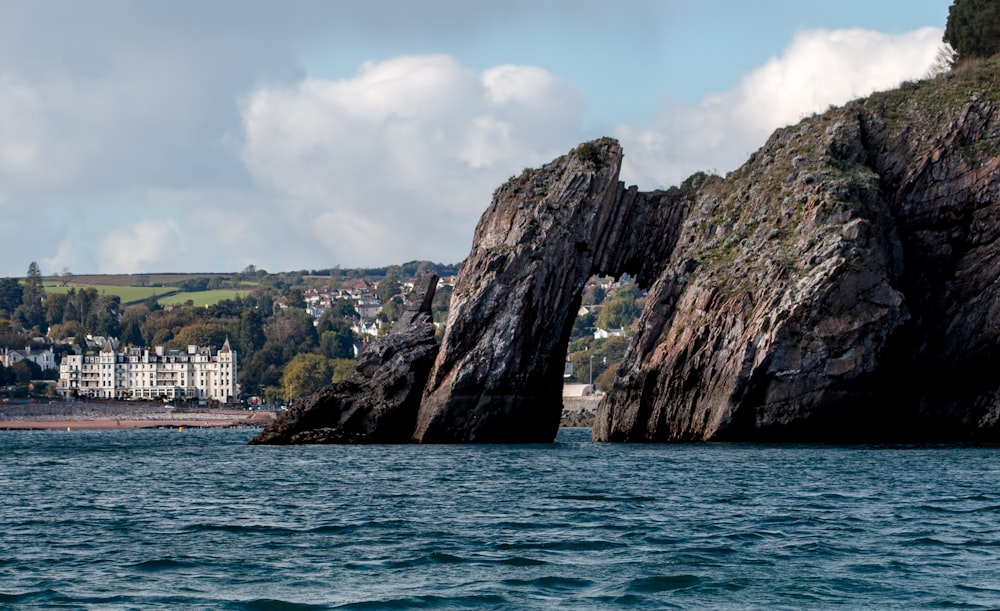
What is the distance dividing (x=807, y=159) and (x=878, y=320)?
1105cm

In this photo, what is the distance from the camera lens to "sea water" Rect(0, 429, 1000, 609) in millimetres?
21734

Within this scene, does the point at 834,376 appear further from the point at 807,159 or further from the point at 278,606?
the point at 278,606

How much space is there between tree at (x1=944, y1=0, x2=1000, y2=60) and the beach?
8579 cm

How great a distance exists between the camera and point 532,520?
31156 millimetres

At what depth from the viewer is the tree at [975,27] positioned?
81.2 metres

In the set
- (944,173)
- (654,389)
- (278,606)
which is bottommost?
(278,606)

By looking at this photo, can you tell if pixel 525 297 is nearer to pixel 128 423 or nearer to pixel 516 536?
pixel 516 536

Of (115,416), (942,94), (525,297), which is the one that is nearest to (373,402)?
(525,297)

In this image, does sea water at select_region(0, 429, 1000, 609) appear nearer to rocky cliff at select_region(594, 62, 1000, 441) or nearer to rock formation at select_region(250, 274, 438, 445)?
rocky cliff at select_region(594, 62, 1000, 441)

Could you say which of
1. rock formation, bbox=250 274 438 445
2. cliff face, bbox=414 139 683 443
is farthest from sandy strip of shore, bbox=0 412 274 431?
cliff face, bbox=414 139 683 443

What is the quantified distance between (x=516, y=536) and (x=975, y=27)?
64696 millimetres

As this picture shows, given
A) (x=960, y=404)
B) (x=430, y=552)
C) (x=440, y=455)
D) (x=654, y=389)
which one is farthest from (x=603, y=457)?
(x=430, y=552)

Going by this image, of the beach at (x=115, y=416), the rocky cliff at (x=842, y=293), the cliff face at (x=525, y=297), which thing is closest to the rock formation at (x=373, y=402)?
the cliff face at (x=525, y=297)

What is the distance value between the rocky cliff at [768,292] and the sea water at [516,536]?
11.9m
